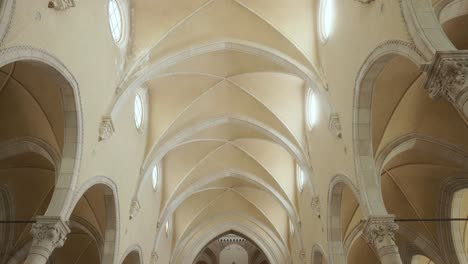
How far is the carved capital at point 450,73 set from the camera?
6402 millimetres

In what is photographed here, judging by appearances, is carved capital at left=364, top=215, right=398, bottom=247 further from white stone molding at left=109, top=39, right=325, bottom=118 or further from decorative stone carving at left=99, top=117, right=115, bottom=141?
decorative stone carving at left=99, top=117, right=115, bottom=141

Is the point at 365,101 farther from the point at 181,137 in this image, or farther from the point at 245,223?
the point at 245,223

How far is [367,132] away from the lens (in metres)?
10.9

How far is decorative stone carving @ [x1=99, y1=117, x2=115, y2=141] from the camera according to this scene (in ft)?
38.4

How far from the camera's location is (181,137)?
17297 millimetres

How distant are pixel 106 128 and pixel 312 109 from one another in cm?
768

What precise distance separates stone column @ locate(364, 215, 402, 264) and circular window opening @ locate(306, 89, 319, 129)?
6.03 m

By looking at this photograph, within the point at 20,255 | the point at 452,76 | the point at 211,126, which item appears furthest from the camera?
the point at 211,126

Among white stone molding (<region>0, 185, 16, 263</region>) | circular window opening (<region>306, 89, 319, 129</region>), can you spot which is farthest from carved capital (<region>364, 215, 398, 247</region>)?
white stone molding (<region>0, 185, 16, 263</region>)

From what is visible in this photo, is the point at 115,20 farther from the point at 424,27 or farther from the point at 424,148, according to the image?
the point at 424,148

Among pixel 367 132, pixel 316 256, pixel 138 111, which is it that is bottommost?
pixel 316 256

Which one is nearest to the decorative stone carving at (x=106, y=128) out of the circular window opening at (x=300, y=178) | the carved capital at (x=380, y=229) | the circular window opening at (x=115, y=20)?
the circular window opening at (x=115, y=20)

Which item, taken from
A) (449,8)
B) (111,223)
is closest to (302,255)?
(111,223)

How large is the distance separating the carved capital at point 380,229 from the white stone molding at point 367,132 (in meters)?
0.22
